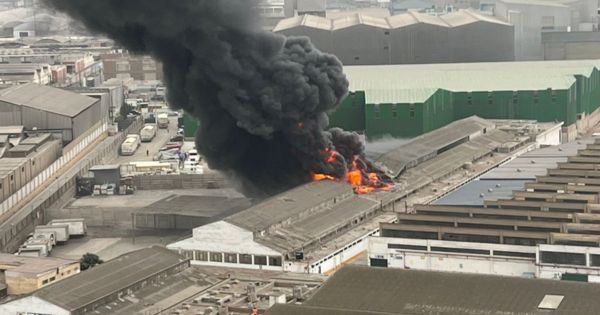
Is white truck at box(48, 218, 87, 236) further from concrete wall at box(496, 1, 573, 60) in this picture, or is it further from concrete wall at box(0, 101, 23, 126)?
concrete wall at box(496, 1, 573, 60)

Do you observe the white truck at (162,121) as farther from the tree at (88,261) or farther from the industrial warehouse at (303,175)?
the tree at (88,261)

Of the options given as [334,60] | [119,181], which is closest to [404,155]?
[334,60]

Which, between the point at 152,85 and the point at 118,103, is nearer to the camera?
the point at 118,103

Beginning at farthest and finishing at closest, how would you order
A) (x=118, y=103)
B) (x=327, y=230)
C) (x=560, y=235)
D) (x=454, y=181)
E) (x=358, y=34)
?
(x=118, y=103)
(x=358, y=34)
(x=454, y=181)
(x=327, y=230)
(x=560, y=235)

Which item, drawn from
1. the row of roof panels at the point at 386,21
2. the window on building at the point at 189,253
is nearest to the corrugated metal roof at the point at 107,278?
the window on building at the point at 189,253

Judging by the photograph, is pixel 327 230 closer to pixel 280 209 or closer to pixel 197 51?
pixel 280 209

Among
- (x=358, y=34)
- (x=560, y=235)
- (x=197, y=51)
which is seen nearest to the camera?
(x=560, y=235)

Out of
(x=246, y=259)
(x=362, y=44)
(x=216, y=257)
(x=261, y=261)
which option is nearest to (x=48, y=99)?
(x=362, y=44)
